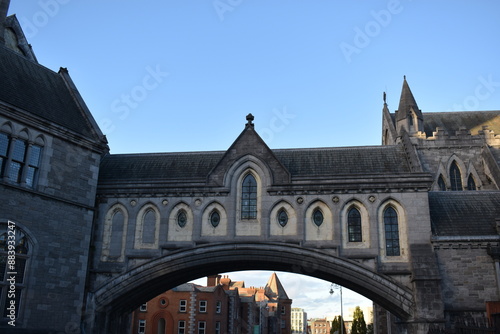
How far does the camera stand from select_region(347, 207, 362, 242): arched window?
20.7 metres

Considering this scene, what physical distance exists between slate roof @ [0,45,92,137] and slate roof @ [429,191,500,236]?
50.7ft

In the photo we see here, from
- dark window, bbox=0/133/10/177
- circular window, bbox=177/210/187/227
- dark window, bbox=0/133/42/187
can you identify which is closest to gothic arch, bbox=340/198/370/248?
circular window, bbox=177/210/187/227

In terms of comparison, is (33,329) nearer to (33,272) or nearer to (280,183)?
(33,272)

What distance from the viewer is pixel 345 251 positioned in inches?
803

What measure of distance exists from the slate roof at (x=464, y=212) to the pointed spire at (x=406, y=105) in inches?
804

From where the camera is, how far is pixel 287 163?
23.1 metres

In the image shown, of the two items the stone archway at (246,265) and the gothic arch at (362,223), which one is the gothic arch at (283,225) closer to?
the stone archway at (246,265)

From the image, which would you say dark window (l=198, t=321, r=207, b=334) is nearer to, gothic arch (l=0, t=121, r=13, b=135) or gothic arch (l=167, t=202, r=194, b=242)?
gothic arch (l=167, t=202, r=194, b=242)

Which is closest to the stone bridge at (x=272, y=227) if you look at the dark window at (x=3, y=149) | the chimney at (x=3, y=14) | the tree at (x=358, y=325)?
the dark window at (x=3, y=149)

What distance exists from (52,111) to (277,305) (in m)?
83.0

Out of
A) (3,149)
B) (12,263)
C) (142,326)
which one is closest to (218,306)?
(142,326)

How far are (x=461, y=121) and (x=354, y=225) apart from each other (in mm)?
27081

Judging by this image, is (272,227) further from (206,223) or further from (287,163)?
(287,163)

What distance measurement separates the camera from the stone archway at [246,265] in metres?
19.7
